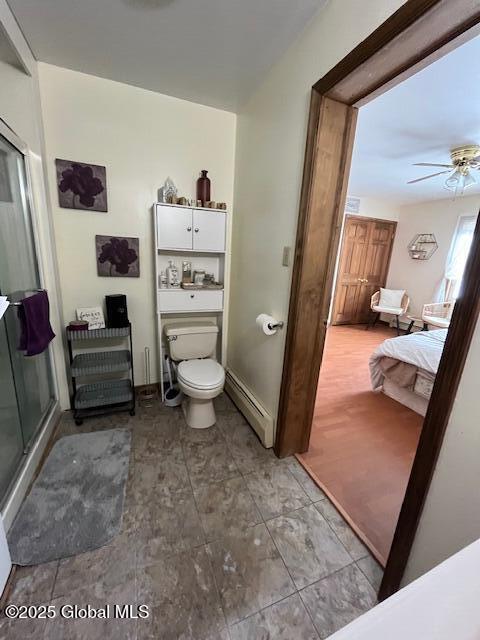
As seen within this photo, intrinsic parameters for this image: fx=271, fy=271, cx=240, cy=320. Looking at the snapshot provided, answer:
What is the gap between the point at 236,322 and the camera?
2.43m

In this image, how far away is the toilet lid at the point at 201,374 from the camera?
6.18 ft

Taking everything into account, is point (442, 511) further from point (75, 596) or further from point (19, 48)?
point (19, 48)

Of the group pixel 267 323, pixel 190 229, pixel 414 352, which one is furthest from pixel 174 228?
pixel 414 352

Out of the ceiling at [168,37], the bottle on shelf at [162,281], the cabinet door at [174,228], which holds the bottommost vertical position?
the bottle on shelf at [162,281]

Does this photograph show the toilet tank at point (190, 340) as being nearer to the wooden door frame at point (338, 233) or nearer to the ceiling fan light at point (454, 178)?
the wooden door frame at point (338, 233)

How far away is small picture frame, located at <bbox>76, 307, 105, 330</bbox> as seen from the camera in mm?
2114

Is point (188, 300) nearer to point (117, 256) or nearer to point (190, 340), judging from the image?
point (190, 340)

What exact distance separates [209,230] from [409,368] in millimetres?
2110

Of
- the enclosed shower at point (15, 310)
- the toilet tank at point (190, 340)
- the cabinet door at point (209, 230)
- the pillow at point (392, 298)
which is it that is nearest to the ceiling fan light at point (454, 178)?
the pillow at point (392, 298)

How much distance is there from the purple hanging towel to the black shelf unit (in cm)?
42

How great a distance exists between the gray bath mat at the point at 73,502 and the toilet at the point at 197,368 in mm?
519

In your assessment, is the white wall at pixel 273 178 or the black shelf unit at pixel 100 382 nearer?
the white wall at pixel 273 178

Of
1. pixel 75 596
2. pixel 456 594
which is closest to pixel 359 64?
pixel 456 594

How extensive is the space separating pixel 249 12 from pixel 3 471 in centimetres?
255
